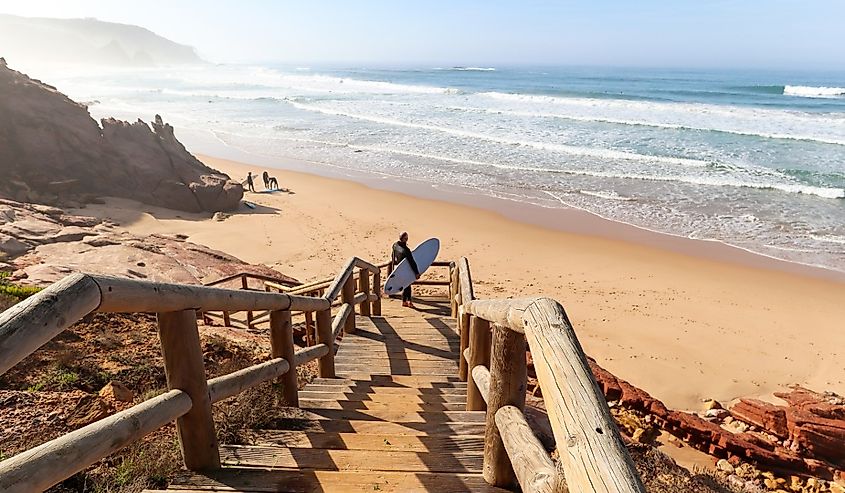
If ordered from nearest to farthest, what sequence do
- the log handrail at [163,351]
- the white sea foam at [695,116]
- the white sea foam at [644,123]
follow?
the log handrail at [163,351]
the white sea foam at [644,123]
the white sea foam at [695,116]

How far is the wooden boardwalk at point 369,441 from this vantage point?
8.38 feet

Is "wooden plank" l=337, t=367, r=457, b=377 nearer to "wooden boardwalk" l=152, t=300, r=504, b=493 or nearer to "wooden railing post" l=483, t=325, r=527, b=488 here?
"wooden boardwalk" l=152, t=300, r=504, b=493

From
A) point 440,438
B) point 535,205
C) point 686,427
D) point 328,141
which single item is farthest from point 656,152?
point 440,438

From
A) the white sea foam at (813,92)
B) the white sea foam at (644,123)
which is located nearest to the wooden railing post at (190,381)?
the white sea foam at (644,123)

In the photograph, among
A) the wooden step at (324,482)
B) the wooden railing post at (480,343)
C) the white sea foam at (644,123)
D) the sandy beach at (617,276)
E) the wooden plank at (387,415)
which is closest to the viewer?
the wooden step at (324,482)

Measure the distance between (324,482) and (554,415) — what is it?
1584 mm

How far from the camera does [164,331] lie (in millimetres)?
2336

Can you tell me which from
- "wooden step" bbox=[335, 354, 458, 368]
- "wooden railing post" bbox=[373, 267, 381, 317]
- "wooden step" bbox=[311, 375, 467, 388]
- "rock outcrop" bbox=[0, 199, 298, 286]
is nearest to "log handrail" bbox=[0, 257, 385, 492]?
"wooden step" bbox=[311, 375, 467, 388]

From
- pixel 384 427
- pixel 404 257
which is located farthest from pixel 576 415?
pixel 404 257

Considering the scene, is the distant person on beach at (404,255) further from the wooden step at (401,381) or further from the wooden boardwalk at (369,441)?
the wooden step at (401,381)

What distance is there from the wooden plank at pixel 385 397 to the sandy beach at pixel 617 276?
4.59 meters

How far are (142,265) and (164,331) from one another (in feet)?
28.3

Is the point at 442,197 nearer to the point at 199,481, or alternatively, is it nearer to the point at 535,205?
the point at 535,205

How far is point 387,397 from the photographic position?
15.3 feet
